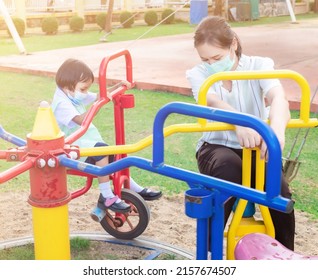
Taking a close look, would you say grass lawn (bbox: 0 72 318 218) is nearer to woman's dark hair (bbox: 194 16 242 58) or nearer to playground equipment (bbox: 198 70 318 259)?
playground equipment (bbox: 198 70 318 259)

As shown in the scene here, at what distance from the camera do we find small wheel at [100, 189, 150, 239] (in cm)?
315

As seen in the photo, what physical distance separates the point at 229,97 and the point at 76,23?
17.6 metres

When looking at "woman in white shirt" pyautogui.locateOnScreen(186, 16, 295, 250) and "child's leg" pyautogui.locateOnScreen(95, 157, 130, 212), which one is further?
"child's leg" pyautogui.locateOnScreen(95, 157, 130, 212)

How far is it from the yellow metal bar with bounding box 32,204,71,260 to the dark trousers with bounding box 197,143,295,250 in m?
0.75

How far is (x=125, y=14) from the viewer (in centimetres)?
2211

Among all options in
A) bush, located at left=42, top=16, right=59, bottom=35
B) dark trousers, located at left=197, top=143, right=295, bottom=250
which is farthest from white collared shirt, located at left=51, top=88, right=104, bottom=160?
bush, located at left=42, top=16, right=59, bottom=35

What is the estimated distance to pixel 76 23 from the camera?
1975cm

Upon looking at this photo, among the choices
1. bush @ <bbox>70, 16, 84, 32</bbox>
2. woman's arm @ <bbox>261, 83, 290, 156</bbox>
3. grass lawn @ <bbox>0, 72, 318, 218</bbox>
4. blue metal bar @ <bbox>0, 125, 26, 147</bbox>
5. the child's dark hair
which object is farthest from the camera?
bush @ <bbox>70, 16, 84, 32</bbox>

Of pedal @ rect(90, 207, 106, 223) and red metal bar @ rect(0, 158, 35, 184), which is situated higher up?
red metal bar @ rect(0, 158, 35, 184)

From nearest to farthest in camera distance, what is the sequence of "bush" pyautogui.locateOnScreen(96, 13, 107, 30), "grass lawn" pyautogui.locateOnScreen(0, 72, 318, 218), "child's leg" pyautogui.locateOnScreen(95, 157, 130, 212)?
"child's leg" pyautogui.locateOnScreen(95, 157, 130, 212), "grass lawn" pyautogui.locateOnScreen(0, 72, 318, 218), "bush" pyautogui.locateOnScreen(96, 13, 107, 30)

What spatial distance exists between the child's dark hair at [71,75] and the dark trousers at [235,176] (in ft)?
3.08

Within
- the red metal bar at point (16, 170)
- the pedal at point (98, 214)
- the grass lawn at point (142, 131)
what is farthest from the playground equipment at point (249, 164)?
the grass lawn at point (142, 131)
